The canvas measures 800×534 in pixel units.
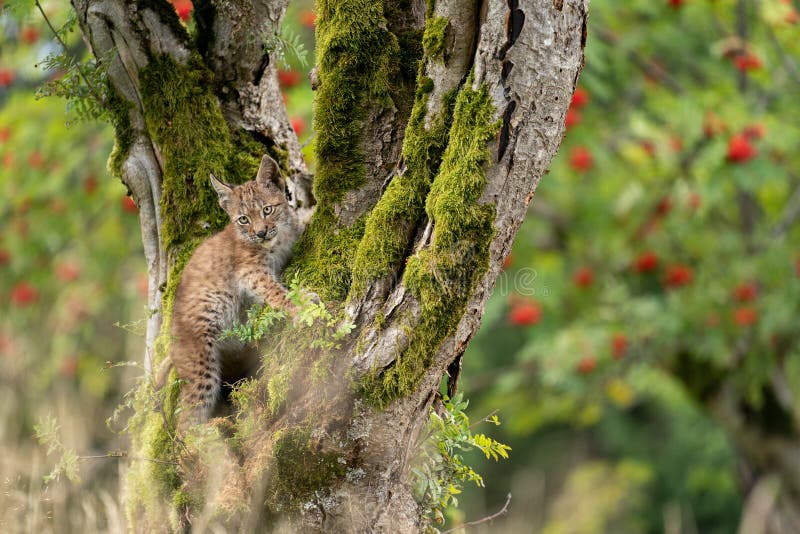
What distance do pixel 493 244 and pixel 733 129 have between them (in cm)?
602

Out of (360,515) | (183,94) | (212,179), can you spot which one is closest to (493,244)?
(360,515)

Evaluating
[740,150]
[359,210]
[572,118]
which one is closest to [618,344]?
[740,150]

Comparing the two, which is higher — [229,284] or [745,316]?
[229,284]

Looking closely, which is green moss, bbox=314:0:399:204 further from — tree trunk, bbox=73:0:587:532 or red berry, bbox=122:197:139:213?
red berry, bbox=122:197:139:213

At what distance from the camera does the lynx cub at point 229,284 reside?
149 inches

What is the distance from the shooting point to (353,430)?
3215 mm

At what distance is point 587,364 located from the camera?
348 inches

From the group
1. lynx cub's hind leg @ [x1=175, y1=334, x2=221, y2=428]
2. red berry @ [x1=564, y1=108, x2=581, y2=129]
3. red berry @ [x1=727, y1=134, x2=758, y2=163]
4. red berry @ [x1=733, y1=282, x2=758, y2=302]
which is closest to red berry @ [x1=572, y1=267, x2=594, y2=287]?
red berry @ [x1=733, y1=282, x2=758, y2=302]

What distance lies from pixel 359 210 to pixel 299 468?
113cm

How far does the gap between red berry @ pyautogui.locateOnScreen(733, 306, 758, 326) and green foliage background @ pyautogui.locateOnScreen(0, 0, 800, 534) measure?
0.06 meters

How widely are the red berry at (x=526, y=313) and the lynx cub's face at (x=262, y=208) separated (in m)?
5.39

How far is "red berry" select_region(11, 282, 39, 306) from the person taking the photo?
10109 mm

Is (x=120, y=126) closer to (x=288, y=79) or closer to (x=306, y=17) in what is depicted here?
(x=306, y=17)

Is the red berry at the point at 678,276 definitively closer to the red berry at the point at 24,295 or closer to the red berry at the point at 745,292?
the red berry at the point at 745,292
